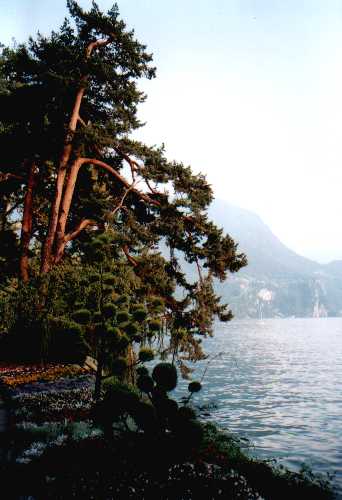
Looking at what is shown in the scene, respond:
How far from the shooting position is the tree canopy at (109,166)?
60.5 feet

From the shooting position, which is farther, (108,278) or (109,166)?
(109,166)

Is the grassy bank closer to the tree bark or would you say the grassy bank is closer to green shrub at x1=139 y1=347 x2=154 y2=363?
green shrub at x1=139 y1=347 x2=154 y2=363

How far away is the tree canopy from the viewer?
18.4 metres

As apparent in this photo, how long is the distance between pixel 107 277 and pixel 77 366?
7.91 m

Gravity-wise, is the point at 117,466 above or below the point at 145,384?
below

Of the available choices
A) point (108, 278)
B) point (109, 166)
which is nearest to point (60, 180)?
point (109, 166)

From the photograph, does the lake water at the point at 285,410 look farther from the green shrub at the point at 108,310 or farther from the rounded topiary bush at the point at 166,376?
the rounded topiary bush at the point at 166,376

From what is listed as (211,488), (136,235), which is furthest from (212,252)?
(211,488)

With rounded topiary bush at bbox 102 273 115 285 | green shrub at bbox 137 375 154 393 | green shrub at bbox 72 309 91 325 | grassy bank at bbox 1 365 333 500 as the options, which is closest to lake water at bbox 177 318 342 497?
grassy bank at bbox 1 365 333 500

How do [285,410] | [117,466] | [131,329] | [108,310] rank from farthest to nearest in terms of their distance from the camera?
[285,410] → [108,310] → [131,329] → [117,466]

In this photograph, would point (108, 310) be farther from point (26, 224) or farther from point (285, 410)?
point (285, 410)

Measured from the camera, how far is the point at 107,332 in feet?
29.2

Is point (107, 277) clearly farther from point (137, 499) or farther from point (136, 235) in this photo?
point (136, 235)

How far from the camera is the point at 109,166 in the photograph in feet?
63.3
